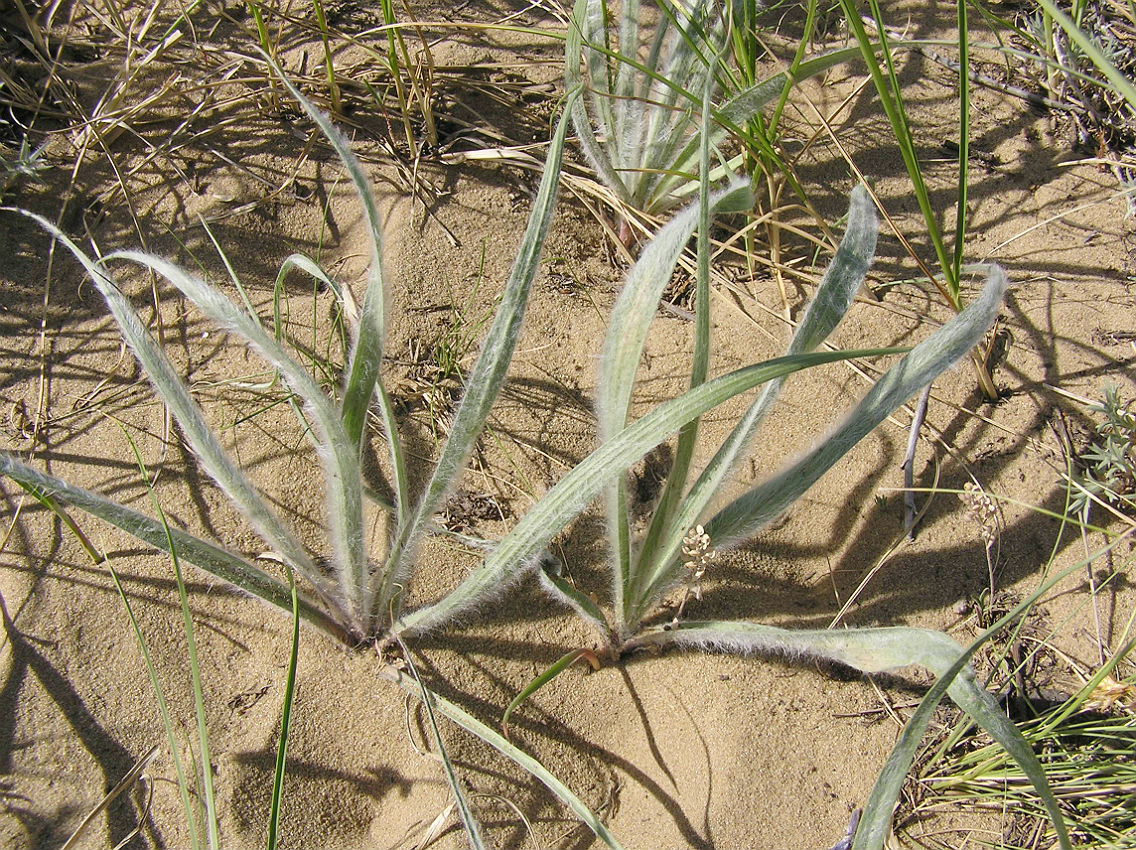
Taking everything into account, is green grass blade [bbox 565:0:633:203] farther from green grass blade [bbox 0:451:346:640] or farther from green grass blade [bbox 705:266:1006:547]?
green grass blade [bbox 0:451:346:640]

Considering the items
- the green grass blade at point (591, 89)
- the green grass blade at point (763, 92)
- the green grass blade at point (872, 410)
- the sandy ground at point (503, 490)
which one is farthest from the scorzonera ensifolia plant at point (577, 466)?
the green grass blade at point (591, 89)

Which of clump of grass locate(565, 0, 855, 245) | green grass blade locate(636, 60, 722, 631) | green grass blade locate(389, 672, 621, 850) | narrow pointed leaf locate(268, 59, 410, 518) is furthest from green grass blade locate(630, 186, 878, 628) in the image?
clump of grass locate(565, 0, 855, 245)

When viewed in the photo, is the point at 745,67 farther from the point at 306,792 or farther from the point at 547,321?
the point at 306,792

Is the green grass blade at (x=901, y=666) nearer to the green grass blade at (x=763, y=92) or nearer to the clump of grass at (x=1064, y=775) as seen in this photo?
the clump of grass at (x=1064, y=775)

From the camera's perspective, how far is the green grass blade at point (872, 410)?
1000 millimetres

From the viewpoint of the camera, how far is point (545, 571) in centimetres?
109

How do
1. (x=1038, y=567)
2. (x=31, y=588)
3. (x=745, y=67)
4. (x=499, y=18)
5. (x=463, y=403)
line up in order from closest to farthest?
1. (x=463, y=403)
2. (x=31, y=588)
3. (x=1038, y=567)
4. (x=745, y=67)
5. (x=499, y=18)

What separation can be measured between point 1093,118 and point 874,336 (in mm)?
707

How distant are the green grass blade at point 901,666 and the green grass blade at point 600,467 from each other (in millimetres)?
294

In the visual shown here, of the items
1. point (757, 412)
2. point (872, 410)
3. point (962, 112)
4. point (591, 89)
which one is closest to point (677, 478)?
point (757, 412)

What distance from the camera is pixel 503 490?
4.35 ft

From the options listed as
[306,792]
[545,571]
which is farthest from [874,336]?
[306,792]

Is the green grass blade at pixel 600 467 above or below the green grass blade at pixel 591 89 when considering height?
below

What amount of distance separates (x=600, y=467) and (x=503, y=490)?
428 mm
